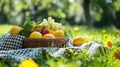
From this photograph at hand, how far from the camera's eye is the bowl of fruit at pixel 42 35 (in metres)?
4.65

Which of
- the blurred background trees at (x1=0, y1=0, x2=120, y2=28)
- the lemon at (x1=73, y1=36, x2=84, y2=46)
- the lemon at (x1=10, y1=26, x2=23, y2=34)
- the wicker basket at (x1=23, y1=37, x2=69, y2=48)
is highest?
the lemon at (x1=10, y1=26, x2=23, y2=34)

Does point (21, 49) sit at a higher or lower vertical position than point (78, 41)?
higher

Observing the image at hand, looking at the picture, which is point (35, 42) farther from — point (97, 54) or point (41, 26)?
point (97, 54)

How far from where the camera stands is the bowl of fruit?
183 inches

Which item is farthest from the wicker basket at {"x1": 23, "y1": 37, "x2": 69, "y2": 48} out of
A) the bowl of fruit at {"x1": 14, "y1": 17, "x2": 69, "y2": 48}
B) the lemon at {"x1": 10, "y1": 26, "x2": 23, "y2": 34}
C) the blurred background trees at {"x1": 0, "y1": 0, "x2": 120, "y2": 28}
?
the blurred background trees at {"x1": 0, "y1": 0, "x2": 120, "y2": 28}

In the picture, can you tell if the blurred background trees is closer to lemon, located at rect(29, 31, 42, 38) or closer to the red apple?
the red apple

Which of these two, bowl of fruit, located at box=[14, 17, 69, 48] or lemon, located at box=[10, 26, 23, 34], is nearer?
bowl of fruit, located at box=[14, 17, 69, 48]

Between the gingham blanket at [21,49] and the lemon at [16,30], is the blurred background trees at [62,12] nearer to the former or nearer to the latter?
the lemon at [16,30]

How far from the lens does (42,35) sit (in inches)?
195

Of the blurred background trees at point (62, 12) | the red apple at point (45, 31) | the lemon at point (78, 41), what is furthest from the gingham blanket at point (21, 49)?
the blurred background trees at point (62, 12)

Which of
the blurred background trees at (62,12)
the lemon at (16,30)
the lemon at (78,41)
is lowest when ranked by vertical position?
the blurred background trees at (62,12)

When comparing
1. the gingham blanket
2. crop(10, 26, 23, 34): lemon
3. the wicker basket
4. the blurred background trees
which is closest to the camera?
the gingham blanket

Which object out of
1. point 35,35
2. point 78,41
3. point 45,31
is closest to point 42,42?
point 35,35

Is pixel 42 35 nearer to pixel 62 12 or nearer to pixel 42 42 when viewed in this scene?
pixel 42 42
